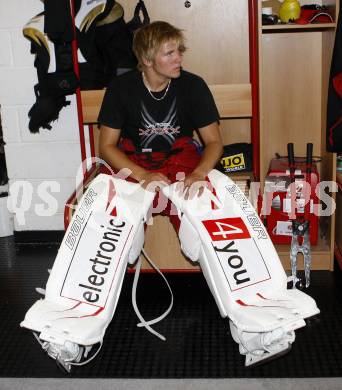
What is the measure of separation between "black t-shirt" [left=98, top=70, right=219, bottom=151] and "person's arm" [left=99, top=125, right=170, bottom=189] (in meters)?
0.04

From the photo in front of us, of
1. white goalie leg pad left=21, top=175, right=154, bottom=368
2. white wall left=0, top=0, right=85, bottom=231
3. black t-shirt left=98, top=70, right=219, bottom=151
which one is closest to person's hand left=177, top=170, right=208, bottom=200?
white goalie leg pad left=21, top=175, right=154, bottom=368

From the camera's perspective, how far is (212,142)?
2770 mm

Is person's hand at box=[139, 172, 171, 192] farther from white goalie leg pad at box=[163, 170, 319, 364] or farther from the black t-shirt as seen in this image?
the black t-shirt

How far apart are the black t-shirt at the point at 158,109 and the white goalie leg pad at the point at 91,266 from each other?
39 cm

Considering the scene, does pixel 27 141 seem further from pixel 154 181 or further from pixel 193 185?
pixel 193 185

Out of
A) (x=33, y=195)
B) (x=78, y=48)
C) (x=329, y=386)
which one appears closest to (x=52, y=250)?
(x=33, y=195)

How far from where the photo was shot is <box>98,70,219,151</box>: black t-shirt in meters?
2.78

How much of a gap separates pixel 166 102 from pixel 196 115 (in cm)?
15

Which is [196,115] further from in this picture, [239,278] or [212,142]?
[239,278]

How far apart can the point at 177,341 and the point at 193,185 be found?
0.64 metres

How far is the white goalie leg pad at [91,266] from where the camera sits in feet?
6.68

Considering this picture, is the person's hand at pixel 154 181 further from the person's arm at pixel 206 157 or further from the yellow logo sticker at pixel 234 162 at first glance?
Answer: the yellow logo sticker at pixel 234 162

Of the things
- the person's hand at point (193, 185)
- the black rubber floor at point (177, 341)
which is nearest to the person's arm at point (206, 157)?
the person's hand at point (193, 185)

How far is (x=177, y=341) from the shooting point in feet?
8.08
